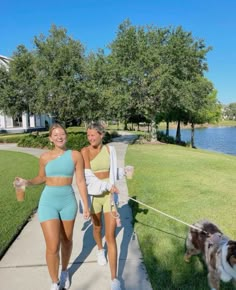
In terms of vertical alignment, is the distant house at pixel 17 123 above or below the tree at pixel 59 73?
below

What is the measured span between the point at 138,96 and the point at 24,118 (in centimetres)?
2380

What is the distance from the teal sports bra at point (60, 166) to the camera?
330 centimetres

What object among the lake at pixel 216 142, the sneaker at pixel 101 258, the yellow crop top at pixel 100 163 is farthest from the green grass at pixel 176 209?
the lake at pixel 216 142

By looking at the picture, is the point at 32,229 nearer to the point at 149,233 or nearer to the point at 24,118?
the point at 149,233

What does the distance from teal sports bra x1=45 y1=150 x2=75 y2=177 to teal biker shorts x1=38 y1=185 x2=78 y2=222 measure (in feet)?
0.47

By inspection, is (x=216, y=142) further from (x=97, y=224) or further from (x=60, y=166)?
(x=60, y=166)

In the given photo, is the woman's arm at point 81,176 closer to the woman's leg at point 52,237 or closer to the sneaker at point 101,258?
the woman's leg at point 52,237

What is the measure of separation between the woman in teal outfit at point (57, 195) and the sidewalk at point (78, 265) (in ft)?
1.36

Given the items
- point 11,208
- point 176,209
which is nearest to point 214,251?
point 176,209

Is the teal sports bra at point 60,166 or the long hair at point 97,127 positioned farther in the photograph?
the long hair at point 97,127

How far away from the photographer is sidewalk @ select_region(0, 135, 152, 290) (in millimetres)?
3650

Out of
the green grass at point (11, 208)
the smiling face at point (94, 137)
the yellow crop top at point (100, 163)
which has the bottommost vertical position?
the green grass at point (11, 208)

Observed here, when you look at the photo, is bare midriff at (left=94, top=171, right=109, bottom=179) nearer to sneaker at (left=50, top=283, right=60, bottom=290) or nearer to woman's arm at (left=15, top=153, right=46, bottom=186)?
woman's arm at (left=15, top=153, right=46, bottom=186)

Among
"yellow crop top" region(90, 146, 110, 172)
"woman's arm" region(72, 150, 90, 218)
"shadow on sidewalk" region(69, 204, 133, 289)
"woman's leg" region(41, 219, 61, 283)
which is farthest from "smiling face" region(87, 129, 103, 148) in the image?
"shadow on sidewalk" region(69, 204, 133, 289)
